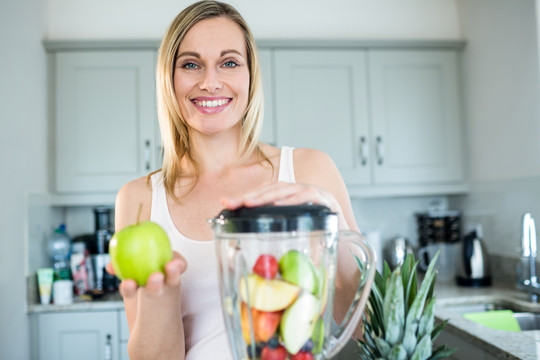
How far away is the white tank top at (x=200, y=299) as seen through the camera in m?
0.87

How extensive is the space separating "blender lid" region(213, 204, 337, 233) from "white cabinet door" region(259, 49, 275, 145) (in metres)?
2.08

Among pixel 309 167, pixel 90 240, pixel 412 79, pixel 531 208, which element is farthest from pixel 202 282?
pixel 412 79

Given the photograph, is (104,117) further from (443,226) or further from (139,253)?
(139,253)

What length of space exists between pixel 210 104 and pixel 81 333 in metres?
1.75

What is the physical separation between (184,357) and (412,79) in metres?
2.25

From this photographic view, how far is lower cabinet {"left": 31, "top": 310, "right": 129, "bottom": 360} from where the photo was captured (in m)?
2.26

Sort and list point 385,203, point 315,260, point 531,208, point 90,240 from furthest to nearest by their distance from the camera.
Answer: point 385,203 → point 90,240 → point 531,208 → point 315,260

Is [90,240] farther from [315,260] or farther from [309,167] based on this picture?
[315,260]

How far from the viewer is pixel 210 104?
0.91m

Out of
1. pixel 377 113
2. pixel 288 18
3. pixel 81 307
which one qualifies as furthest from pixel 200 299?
pixel 288 18

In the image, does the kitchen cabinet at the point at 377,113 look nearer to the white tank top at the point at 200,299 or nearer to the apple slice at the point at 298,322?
the white tank top at the point at 200,299

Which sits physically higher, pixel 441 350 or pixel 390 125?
pixel 390 125

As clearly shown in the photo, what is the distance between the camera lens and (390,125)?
2.70 metres

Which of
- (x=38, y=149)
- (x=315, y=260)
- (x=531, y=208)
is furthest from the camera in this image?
(x=38, y=149)
